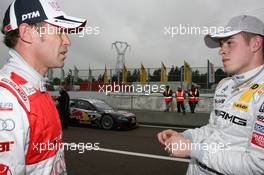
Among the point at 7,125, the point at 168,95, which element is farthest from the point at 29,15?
the point at 168,95

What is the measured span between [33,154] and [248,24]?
1.73 meters

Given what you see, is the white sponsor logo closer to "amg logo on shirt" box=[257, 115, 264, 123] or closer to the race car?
"amg logo on shirt" box=[257, 115, 264, 123]

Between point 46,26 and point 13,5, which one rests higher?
point 13,5

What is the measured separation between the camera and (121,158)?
730cm

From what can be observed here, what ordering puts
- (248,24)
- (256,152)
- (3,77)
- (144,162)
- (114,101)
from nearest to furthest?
(3,77) → (256,152) → (248,24) → (144,162) → (114,101)

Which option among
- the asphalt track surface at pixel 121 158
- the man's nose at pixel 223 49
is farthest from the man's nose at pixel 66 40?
the asphalt track surface at pixel 121 158

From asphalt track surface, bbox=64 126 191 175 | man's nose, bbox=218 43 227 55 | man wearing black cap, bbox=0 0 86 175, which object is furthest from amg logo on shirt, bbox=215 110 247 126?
asphalt track surface, bbox=64 126 191 175

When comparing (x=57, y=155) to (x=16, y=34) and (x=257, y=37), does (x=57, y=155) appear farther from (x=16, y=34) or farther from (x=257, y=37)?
(x=257, y=37)

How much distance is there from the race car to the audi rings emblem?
1080 centimetres

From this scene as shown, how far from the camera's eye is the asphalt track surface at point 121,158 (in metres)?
6.24

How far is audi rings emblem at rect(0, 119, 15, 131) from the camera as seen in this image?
1.38 m

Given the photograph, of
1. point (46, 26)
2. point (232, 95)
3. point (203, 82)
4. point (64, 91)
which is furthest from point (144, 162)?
point (203, 82)

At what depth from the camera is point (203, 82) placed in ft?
68.2

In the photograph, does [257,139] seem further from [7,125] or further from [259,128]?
[7,125]
